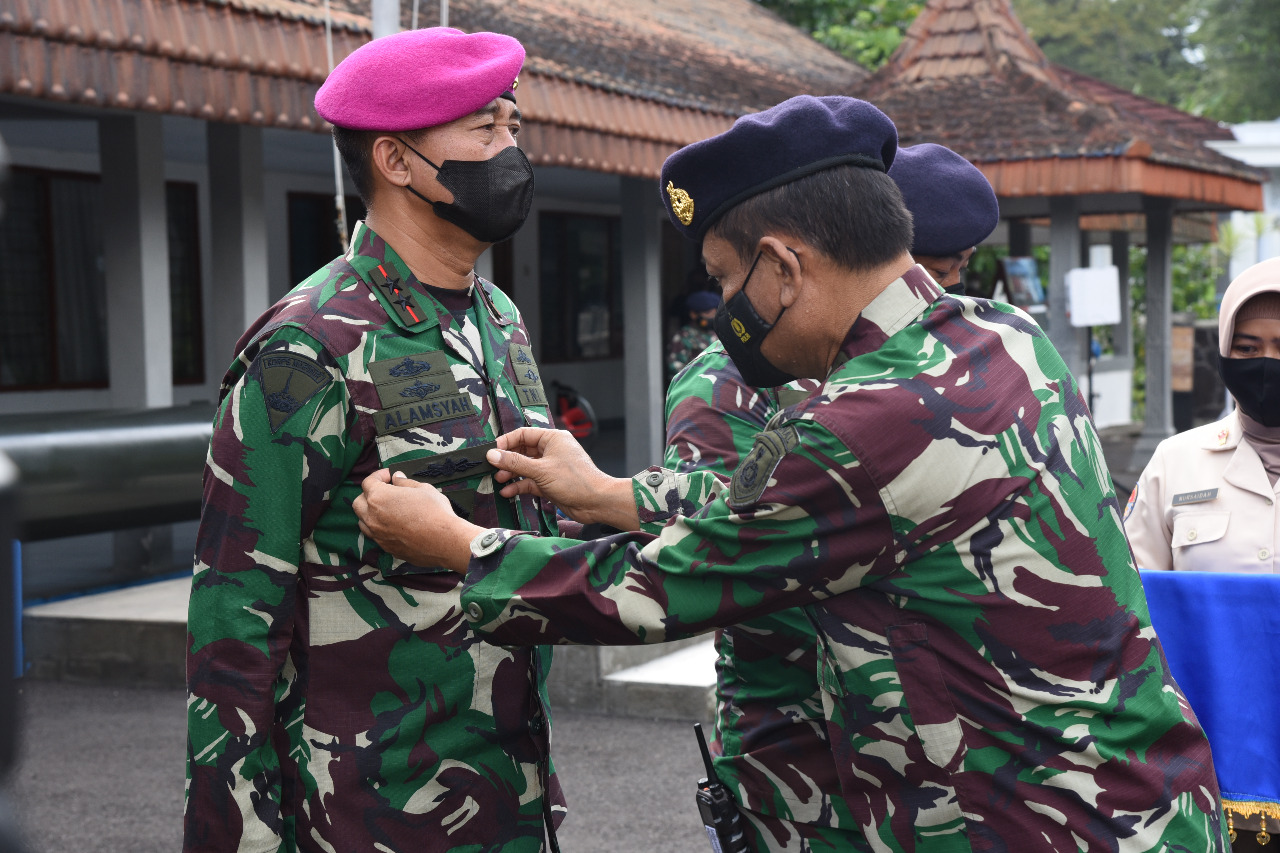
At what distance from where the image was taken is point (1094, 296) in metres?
11.4

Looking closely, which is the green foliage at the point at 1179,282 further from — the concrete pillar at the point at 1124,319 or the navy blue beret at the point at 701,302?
the navy blue beret at the point at 701,302

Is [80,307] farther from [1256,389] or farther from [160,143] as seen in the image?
[1256,389]

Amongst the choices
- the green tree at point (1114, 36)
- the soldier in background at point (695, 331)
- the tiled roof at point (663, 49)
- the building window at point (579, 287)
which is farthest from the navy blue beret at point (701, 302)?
the green tree at point (1114, 36)

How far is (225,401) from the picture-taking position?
6.31 ft

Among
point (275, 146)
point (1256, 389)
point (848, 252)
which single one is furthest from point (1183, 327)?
point (848, 252)

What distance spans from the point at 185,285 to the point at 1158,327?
33.9 feet

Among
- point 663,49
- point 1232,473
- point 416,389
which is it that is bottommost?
point 1232,473

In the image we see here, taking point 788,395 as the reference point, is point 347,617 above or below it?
below

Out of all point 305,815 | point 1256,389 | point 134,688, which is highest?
point 1256,389

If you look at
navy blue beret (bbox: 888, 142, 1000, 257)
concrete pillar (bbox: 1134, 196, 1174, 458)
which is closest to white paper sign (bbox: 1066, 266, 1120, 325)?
concrete pillar (bbox: 1134, 196, 1174, 458)

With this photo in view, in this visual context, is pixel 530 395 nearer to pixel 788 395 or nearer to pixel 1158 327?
pixel 788 395

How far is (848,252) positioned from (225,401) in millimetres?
899

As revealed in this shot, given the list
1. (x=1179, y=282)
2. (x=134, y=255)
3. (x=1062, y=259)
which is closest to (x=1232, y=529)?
(x=134, y=255)

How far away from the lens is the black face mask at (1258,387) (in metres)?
2.73
